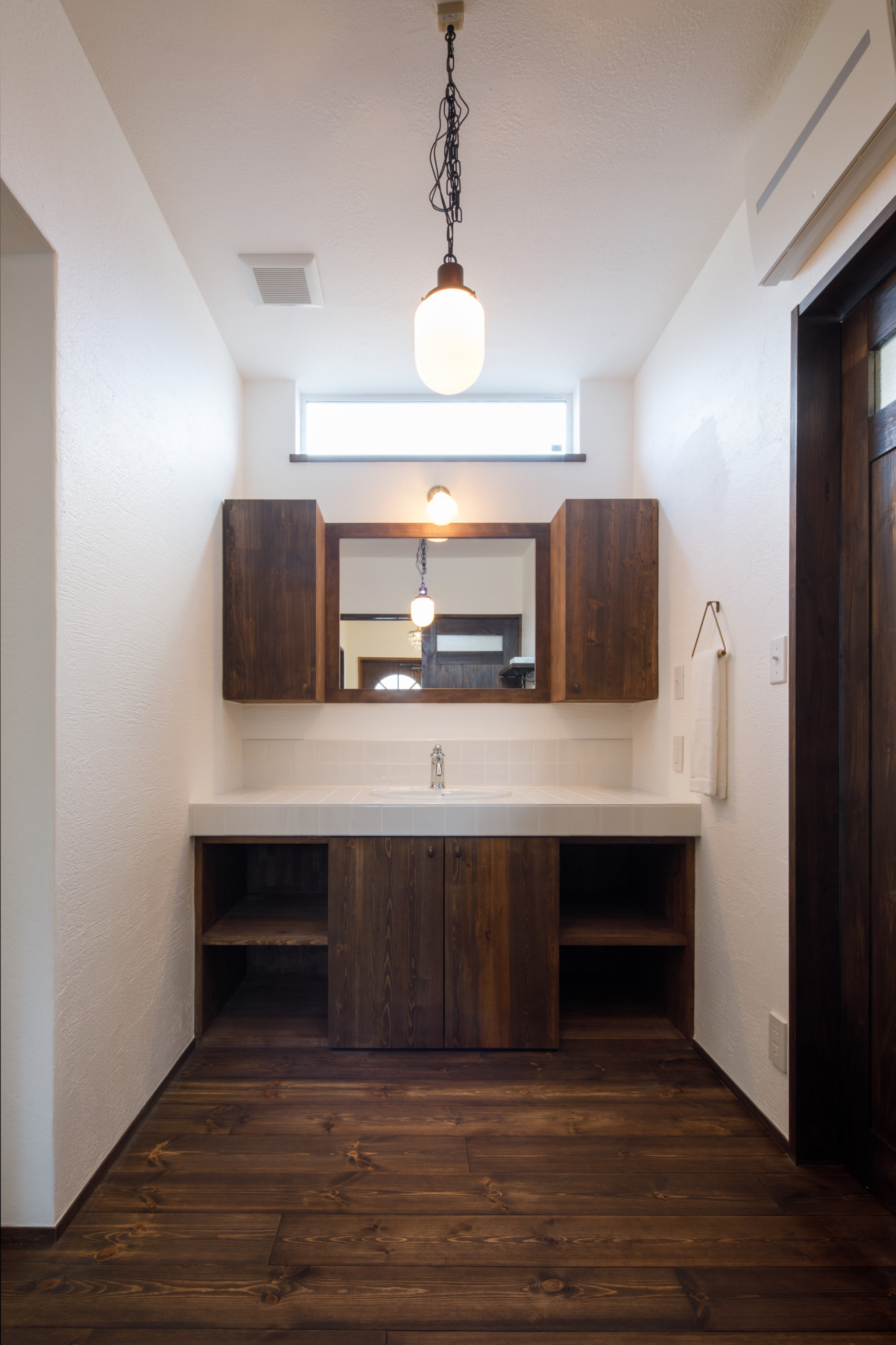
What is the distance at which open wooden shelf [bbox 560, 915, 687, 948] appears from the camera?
2229 mm

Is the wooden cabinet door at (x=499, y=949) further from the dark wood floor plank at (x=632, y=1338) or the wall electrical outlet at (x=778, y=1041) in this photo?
the dark wood floor plank at (x=632, y=1338)

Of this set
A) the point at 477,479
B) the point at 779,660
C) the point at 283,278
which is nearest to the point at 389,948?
A: the point at 779,660

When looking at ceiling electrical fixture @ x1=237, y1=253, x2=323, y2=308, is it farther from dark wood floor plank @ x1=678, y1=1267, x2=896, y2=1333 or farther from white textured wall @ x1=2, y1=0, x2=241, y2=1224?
dark wood floor plank @ x1=678, y1=1267, x2=896, y2=1333

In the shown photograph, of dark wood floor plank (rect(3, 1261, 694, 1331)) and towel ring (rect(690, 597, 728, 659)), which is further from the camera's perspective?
towel ring (rect(690, 597, 728, 659))

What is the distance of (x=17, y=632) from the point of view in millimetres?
1369

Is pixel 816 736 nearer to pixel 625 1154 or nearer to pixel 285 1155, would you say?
pixel 625 1154

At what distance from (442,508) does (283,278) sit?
1.05 meters

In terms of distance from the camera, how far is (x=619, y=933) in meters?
2.29

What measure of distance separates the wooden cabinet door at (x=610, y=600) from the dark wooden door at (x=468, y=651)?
35 centimetres

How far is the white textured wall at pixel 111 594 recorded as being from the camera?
1.39 m

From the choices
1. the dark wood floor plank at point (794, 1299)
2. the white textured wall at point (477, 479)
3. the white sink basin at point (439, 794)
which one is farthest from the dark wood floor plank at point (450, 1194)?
the white textured wall at point (477, 479)

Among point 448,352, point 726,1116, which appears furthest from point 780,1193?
point 448,352

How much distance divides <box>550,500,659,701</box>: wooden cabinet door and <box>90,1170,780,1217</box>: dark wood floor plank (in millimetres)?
1552

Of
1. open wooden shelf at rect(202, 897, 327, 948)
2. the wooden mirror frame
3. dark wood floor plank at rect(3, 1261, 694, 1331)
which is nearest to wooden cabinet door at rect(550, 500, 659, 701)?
the wooden mirror frame
